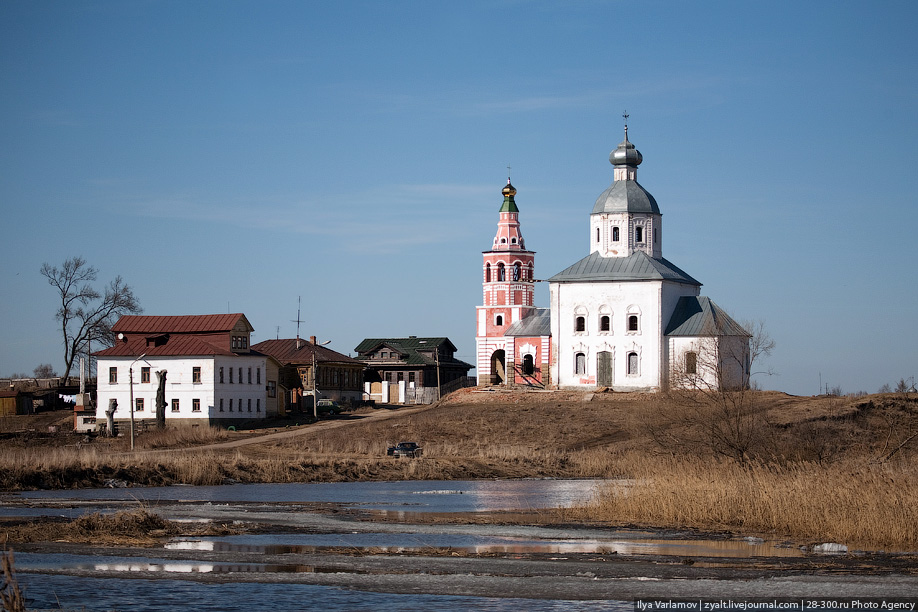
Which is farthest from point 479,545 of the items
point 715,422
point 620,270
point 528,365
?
point 528,365

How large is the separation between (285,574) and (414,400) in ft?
225

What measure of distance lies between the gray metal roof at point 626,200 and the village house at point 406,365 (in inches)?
739

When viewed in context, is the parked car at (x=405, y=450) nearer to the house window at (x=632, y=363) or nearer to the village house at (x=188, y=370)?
the village house at (x=188, y=370)

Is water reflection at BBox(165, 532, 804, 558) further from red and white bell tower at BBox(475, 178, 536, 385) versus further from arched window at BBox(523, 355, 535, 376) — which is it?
red and white bell tower at BBox(475, 178, 536, 385)

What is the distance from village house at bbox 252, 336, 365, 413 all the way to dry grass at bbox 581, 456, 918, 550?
165 ft

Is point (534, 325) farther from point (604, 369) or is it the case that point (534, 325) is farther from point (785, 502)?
point (785, 502)

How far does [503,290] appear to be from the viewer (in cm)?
8394

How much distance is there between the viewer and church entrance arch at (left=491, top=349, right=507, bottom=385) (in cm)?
8262

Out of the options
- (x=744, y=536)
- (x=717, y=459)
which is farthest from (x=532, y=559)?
(x=717, y=459)

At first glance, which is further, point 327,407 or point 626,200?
point 626,200

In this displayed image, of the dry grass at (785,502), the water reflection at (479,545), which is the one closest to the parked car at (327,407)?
the dry grass at (785,502)

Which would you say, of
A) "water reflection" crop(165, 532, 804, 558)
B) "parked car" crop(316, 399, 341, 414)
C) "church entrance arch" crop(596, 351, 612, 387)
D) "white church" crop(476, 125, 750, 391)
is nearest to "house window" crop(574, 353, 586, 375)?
"white church" crop(476, 125, 750, 391)

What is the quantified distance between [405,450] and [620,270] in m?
29.4

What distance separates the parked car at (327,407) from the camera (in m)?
73.4
